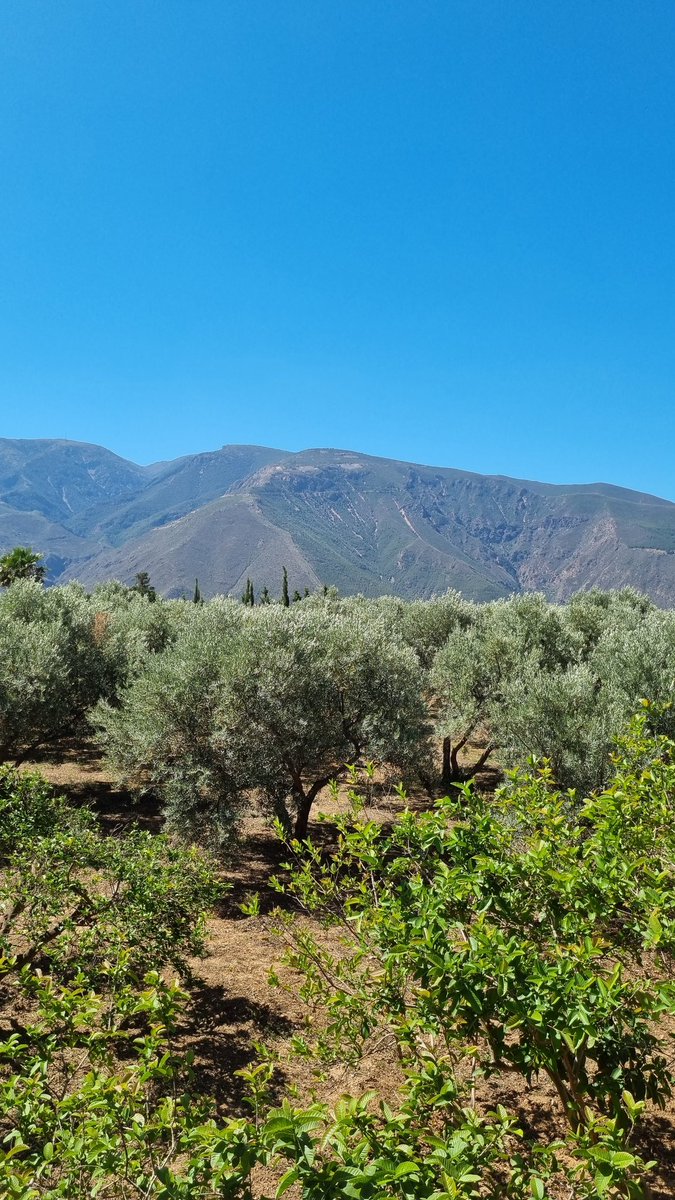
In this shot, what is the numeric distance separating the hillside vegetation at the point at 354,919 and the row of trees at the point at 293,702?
0.32 feet

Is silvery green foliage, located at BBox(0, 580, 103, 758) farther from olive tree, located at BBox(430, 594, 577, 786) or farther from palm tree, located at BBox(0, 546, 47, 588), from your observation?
palm tree, located at BBox(0, 546, 47, 588)

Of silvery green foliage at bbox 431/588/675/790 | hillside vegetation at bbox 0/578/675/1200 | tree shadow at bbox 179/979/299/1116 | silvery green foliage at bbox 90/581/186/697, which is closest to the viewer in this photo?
hillside vegetation at bbox 0/578/675/1200

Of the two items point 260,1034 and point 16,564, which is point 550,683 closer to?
point 260,1034

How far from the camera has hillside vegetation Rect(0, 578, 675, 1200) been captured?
3783mm

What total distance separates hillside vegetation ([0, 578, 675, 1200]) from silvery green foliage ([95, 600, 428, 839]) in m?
0.09

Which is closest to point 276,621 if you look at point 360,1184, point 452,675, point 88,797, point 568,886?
point 452,675

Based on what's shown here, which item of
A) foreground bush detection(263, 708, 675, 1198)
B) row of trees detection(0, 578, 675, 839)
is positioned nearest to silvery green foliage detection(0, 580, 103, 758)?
row of trees detection(0, 578, 675, 839)

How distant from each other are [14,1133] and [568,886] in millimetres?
4301

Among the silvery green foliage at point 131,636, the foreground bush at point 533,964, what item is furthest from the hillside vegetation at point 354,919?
the silvery green foliage at point 131,636

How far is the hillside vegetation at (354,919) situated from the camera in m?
3.78

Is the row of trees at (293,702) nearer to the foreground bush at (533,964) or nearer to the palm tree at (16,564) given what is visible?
the foreground bush at (533,964)

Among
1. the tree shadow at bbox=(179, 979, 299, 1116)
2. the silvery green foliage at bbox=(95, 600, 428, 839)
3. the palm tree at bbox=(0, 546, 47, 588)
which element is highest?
the palm tree at bbox=(0, 546, 47, 588)

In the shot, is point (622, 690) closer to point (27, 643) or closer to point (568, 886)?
point (568, 886)

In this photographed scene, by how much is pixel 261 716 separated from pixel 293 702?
100cm
